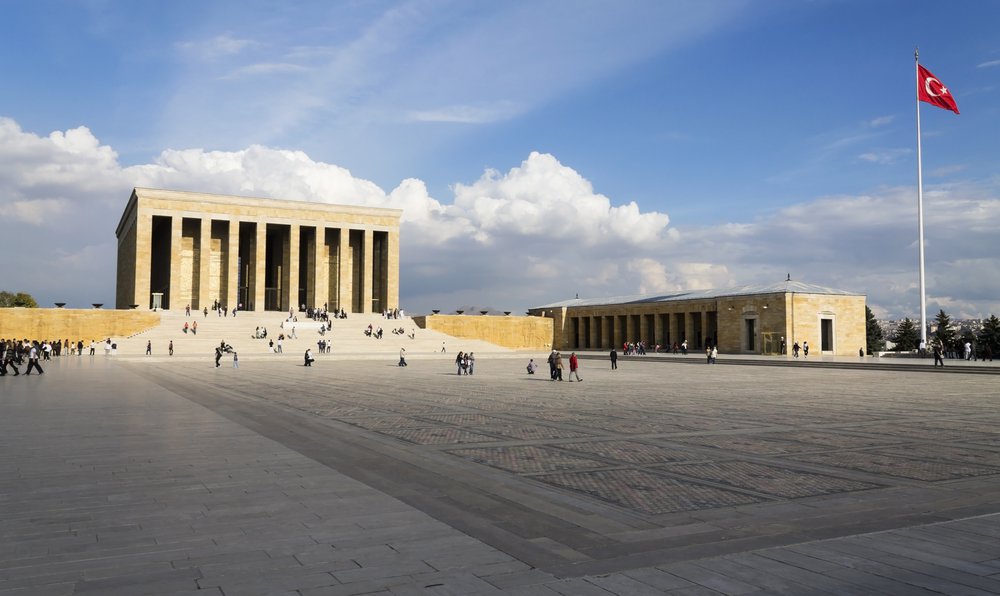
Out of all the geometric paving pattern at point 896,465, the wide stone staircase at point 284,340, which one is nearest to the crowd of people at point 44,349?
the wide stone staircase at point 284,340

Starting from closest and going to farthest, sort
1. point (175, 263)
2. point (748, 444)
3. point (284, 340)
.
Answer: point (748, 444)
point (284, 340)
point (175, 263)

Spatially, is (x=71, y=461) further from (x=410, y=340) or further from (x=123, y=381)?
(x=410, y=340)

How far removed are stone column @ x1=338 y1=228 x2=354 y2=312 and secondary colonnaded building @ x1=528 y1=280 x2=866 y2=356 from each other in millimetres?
25873

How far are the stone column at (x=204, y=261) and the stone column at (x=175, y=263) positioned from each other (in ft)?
6.38

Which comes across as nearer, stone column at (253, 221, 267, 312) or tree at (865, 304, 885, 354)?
stone column at (253, 221, 267, 312)

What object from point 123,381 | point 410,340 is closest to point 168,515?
point 123,381

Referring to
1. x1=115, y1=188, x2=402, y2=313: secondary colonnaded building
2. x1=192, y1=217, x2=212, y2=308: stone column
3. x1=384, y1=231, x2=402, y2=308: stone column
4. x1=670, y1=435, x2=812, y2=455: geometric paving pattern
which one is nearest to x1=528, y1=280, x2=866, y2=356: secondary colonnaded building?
x1=384, y1=231, x2=402, y2=308: stone column

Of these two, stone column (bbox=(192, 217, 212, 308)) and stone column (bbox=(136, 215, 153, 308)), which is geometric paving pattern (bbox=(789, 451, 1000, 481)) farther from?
stone column (bbox=(136, 215, 153, 308))

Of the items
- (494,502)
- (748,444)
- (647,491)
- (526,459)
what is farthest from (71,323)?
(647,491)

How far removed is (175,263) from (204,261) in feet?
8.13

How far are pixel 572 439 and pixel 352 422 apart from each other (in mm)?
4157

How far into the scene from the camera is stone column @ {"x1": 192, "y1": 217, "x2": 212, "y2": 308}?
2623 inches

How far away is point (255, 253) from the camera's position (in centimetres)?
6969

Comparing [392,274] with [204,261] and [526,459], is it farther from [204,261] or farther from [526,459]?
[526,459]
